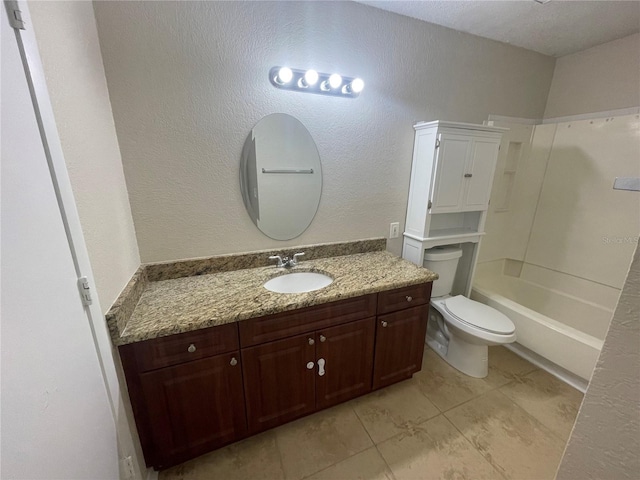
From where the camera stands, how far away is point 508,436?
55.9 inches

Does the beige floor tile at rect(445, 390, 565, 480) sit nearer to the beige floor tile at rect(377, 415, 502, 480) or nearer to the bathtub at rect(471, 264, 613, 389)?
the beige floor tile at rect(377, 415, 502, 480)

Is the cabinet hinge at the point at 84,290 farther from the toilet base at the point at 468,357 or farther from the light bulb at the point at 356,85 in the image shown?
the toilet base at the point at 468,357

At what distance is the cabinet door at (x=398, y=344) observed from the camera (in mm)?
1511

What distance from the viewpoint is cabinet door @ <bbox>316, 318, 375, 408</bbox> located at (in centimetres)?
136

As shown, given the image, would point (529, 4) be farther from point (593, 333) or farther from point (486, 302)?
point (593, 333)

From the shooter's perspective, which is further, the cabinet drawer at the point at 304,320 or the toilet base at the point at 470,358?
the toilet base at the point at 470,358

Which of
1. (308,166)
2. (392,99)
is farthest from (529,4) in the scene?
(308,166)

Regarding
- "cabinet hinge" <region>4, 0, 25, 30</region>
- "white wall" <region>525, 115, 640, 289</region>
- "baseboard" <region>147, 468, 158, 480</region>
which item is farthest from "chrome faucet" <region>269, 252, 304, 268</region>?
"white wall" <region>525, 115, 640, 289</region>

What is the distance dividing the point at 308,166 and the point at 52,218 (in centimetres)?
120

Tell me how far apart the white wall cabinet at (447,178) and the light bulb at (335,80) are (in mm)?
643

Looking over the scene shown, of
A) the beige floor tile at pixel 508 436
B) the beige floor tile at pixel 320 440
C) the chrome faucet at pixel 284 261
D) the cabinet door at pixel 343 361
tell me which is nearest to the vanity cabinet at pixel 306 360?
the cabinet door at pixel 343 361

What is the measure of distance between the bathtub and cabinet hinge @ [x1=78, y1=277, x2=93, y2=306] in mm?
2504

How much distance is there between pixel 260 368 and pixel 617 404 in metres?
1.18

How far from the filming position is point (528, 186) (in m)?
2.39
